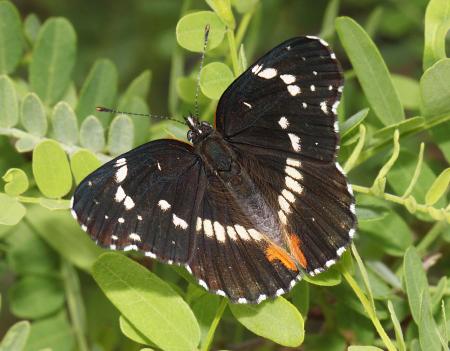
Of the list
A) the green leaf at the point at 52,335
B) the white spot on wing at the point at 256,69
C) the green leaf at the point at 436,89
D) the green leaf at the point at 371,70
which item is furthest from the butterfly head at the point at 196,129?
the green leaf at the point at 52,335

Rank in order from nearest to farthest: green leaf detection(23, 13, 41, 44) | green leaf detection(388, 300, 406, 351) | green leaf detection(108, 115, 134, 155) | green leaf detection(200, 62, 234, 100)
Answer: green leaf detection(388, 300, 406, 351) → green leaf detection(200, 62, 234, 100) → green leaf detection(108, 115, 134, 155) → green leaf detection(23, 13, 41, 44)

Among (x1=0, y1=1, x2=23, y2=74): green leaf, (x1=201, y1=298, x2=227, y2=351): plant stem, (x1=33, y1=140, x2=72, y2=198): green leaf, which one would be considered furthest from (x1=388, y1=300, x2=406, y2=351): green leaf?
(x1=0, y1=1, x2=23, y2=74): green leaf

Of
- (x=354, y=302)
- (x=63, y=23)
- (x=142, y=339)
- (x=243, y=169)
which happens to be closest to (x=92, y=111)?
(x=63, y=23)

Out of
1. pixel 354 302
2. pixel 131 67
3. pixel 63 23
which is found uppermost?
pixel 63 23

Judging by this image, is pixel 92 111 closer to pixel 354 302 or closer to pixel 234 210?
pixel 234 210

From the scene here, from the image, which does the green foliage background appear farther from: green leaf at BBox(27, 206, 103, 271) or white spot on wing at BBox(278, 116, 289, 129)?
white spot on wing at BBox(278, 116, 289, 129)

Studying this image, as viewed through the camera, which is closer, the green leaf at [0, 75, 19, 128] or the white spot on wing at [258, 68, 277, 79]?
the white spot on wing at [258, 68, 277, 79]

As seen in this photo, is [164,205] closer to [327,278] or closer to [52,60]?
[327,278]
